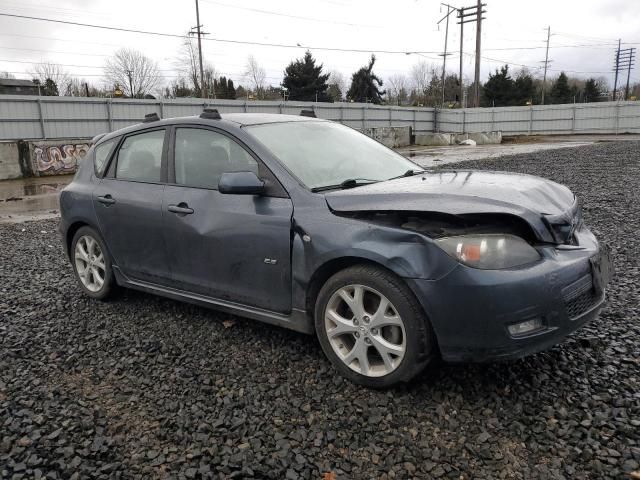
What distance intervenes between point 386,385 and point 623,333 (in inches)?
70.4

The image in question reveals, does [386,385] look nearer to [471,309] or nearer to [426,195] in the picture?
[471,309]

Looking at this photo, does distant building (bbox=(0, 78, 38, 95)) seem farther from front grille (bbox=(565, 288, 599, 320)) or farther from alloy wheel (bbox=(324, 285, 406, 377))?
front grille (bbox=(565, 288, 599, 320))

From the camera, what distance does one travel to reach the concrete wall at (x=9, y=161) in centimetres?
1816

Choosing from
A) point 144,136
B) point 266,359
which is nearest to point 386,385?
point 266,359

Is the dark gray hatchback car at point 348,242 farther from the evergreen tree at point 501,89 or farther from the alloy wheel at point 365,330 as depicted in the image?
the evergreen tree at point 501,89

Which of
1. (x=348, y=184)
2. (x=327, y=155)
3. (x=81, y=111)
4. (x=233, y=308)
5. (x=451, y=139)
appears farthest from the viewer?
(x=451, y=139)

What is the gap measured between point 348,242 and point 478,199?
74 cm

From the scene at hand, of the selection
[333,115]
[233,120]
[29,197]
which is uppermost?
[333,115]

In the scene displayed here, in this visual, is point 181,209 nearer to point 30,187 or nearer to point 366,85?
point 30,187

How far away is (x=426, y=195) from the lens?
9.59 ft

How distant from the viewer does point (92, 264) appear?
4785 mm

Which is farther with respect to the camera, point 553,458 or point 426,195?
point 426,195

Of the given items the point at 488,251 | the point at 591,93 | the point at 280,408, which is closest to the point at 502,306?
the point at 488,251

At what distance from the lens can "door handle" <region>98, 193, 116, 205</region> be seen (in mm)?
4406
